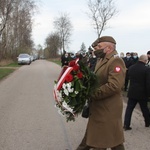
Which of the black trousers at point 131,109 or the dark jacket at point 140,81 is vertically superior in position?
the dark jacket at point 140,81

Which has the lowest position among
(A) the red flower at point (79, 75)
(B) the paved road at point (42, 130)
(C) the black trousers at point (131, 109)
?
(B) the paved road at point (42, 130)

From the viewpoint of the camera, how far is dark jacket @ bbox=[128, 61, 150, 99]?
269 inches

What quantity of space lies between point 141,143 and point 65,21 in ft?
178

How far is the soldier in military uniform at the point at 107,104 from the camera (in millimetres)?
3973

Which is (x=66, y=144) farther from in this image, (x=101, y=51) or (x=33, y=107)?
(x=33, y=107)

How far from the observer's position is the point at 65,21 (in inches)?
2315

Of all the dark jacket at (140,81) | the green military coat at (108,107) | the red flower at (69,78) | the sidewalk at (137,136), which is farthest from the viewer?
the dark jacket at (140,81)

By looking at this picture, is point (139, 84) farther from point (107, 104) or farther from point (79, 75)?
point (79, 75)

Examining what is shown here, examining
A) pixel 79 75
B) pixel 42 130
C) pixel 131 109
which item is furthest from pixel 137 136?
pixel 79 75

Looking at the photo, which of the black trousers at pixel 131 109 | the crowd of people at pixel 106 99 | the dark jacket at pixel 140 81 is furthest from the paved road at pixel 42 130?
the crowd of people at pixel 106 99

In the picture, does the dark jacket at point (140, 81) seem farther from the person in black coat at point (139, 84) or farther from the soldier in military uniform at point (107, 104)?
the soldier in military uniform at point (107, 104)

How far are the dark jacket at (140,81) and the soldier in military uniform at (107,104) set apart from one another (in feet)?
9.30

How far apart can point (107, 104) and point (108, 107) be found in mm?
41

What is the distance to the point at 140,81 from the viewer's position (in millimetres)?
6902
